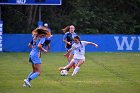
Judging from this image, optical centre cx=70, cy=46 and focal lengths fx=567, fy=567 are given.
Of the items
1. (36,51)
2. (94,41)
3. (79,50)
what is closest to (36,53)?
(36,51)

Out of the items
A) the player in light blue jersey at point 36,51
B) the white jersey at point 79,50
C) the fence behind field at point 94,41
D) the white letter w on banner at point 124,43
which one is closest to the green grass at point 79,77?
the player in light blue jersey at point 36,51

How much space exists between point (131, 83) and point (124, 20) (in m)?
28.5

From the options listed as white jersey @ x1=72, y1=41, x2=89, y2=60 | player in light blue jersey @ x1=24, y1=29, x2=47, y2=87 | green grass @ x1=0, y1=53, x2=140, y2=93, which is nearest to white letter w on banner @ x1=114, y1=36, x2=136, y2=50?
green grass @ x1=0, y1=53, x2=140, y2=93

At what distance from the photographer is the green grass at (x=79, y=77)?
715 inches

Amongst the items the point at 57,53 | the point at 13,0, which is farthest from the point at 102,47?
the point at 13,0

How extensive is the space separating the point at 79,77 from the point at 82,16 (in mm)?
24594

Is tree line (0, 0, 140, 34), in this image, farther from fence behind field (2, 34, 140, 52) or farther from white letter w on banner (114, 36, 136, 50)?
white letter w on banner (114, 36, 136, 50)

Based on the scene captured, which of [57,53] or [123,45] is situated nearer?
[57,53]

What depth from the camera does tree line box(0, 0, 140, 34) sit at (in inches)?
1742

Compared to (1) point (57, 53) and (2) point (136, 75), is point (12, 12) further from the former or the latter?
(2) point (136, 75)

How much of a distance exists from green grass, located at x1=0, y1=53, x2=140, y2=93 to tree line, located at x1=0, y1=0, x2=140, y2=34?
44.4 ft

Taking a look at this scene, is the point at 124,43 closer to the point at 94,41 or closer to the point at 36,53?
the point at 94,41

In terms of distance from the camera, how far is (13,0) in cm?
3672

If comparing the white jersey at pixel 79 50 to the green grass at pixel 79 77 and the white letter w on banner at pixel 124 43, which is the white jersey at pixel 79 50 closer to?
the green grass at pixel 79 77
